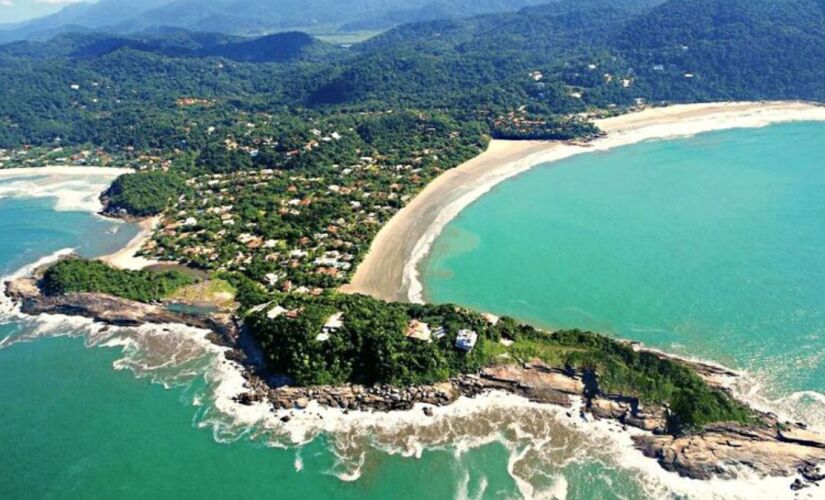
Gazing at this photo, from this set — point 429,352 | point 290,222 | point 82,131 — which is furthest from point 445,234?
point 82,131

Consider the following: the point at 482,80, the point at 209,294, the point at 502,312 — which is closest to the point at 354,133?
the point at 482,80

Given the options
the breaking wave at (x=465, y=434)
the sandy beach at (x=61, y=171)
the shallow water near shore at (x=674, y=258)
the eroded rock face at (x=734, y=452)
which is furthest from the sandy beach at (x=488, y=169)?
the sandy beach at (x=61, y=171)

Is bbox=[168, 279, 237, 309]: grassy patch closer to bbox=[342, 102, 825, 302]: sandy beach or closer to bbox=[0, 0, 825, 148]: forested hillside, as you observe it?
bbox=[342, 102, 825, 302]: sandy beach

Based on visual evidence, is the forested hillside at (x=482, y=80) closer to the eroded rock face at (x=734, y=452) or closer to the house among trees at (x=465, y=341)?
the house among trees at (x=465, y=341)

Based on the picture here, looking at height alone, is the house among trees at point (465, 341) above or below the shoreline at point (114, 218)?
below

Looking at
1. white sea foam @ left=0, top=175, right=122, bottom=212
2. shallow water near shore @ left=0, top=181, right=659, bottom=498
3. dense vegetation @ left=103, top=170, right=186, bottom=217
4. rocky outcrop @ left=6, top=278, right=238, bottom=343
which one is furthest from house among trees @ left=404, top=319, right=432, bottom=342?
white sea foam @ left=0, top=175, right=122, bottom=212

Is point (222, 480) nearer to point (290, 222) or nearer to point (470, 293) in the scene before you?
point (470, 293)
